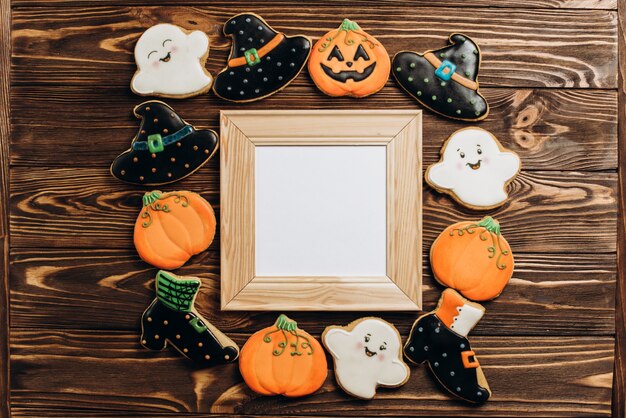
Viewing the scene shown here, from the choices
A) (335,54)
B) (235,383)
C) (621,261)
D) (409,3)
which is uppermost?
(409,3)

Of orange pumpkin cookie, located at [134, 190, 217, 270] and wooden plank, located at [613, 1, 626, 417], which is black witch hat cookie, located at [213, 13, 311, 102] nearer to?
orange pumpkin cookie, located at [134, 190, 217, 270]

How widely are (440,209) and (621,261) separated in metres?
0.42

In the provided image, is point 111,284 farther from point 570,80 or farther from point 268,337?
point 570,80

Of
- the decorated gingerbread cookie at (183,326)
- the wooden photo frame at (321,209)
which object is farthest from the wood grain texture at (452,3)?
the decorated gingerbread cookie at (183,326)

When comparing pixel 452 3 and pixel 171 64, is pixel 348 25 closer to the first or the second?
pixel 452 3

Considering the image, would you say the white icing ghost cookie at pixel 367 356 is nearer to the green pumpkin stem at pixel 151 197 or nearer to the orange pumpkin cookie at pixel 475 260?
the orange pumpkin cookie at pixel 475 260

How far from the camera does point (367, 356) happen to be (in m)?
0.98

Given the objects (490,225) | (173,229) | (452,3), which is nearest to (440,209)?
(490,225)

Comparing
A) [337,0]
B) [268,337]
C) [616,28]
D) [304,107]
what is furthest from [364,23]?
[268,337]

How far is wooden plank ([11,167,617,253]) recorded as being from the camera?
1005mm

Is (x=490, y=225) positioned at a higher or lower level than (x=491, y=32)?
lower

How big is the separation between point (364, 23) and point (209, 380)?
0.86m

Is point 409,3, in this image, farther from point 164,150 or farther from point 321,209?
point 164,150

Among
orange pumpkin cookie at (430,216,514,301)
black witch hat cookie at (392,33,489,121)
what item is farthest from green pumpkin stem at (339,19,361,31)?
orange pumpkin cookie at (430,216,514,301)
